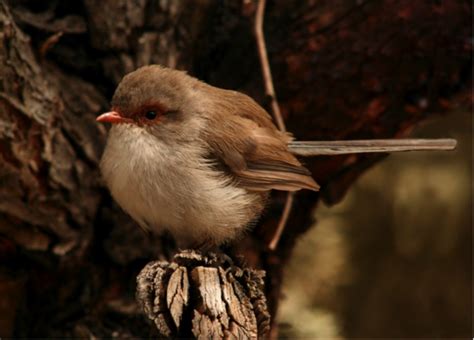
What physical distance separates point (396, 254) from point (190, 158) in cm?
258

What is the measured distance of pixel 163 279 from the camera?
3123 millimetres

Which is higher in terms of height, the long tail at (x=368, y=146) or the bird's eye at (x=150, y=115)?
the bird's eye at (x=150, y=115)

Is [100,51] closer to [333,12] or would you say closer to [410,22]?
[333,12]

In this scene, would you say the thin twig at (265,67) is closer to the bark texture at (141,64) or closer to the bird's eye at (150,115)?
the bark texture at (141,64)

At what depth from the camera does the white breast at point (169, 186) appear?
3.83 m

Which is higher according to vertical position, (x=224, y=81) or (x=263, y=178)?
(x=224, y=81)

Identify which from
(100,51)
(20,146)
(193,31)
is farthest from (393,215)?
(20,146)

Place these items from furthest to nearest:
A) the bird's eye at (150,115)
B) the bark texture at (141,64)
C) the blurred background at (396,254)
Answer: the blurred background at (396,254), the bark texture at (141,64), the bird's eye at (150,115)

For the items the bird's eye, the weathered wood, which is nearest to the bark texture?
the bird's eye

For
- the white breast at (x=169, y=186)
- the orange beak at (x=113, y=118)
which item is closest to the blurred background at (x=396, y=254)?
the white breast at (x=169, y=186)

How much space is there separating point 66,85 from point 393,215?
2713 millimetres

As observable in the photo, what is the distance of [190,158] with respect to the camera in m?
3.93

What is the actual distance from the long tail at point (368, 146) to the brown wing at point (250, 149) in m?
→ 0.10

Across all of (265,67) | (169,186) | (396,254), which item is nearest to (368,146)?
(265,67)
